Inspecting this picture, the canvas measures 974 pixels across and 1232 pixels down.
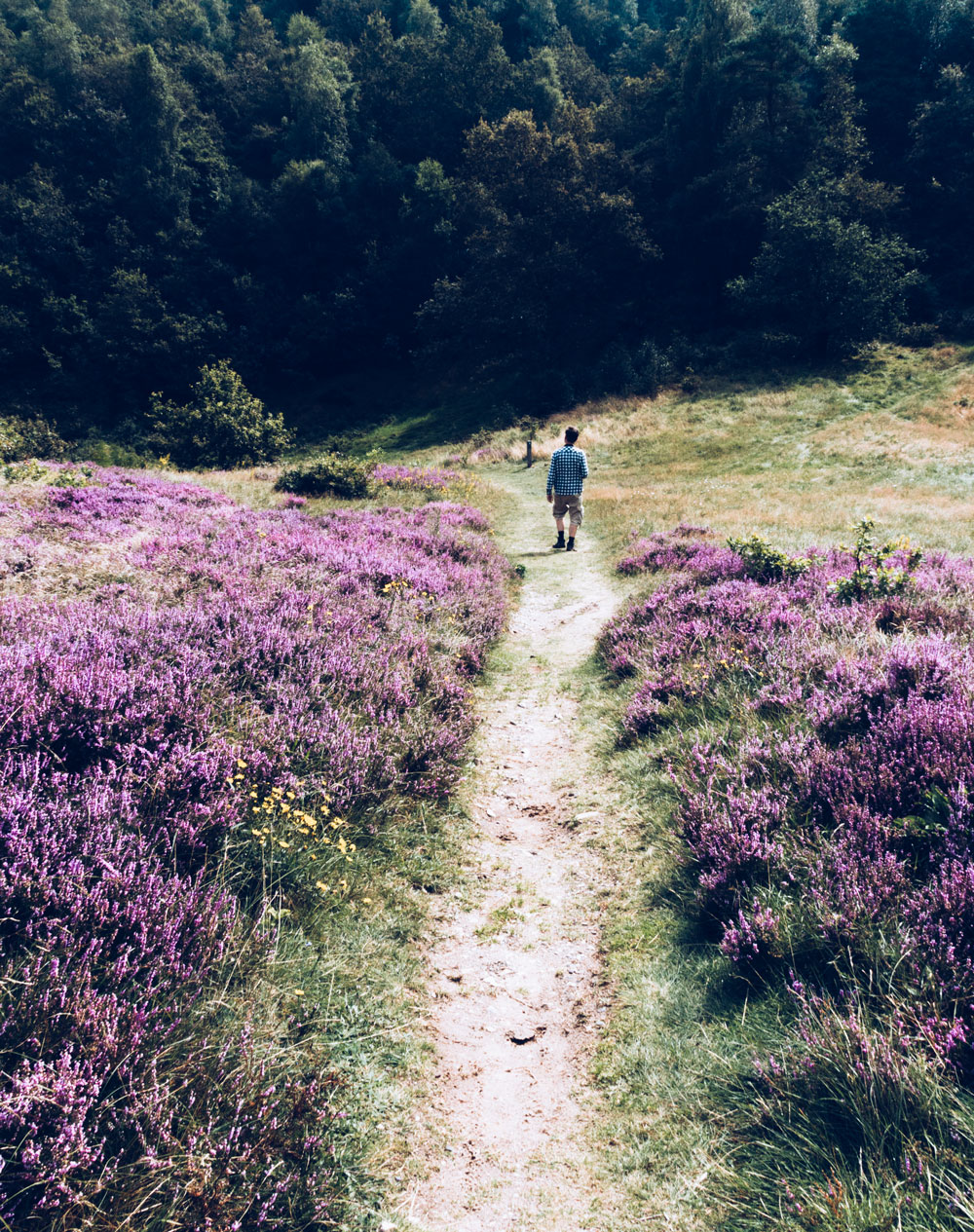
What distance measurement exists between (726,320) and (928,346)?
15.3 m

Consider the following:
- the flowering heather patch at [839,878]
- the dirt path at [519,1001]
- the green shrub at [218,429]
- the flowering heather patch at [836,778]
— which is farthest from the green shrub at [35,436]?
the flowering heather patch at [839,878]

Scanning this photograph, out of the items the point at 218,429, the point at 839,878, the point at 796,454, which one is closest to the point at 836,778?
the point at 839,878

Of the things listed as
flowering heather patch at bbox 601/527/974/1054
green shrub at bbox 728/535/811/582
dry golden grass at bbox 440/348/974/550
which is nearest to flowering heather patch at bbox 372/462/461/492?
dry golden grass at bbox 440/348/974/550

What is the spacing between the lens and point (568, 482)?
1385 centimetres

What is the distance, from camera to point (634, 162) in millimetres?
55281

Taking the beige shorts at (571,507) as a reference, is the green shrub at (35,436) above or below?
above

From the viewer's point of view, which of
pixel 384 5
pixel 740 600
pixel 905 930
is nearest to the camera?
pixel 905 930

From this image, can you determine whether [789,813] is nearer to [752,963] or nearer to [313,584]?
[752,963]

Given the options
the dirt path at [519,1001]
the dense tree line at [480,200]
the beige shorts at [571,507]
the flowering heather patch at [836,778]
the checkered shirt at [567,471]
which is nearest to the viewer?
the dirt path at [519,1001]

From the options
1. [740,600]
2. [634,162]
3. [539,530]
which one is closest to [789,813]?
[740,600]

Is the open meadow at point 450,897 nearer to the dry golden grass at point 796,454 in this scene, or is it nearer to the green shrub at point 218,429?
the dry golden grass at point 796,454

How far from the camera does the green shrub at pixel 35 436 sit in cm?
3981

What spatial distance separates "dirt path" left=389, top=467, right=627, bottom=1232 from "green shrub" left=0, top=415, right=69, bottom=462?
40.8 metres

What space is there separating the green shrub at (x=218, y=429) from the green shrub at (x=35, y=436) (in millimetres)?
8031
